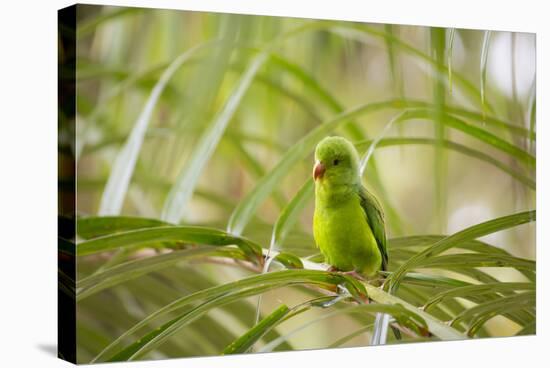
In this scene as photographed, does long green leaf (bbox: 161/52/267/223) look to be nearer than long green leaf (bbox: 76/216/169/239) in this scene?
No

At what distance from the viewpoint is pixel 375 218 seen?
10.4ft

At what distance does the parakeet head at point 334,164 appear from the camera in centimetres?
309

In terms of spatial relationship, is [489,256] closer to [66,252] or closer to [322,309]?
[322,309]

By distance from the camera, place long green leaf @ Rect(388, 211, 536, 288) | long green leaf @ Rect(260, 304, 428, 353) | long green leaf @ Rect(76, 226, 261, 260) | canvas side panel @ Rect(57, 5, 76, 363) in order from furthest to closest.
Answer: long green leaf @ Rect(388, 211, 536, 288) → canvas side panel @ Rect(57, 5, 76, 363) → long green leaf @ Rect(76, 226, 261, 260) → long green leaf @ Rect(260, 304, 428, 353)

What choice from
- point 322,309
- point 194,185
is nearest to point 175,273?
point 194,185

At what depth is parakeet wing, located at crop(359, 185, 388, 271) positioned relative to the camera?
313 centimetres

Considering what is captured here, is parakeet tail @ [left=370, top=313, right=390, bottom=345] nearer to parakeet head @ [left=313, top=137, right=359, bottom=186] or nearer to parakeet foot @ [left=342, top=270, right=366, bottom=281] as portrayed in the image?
parakeet foot @ [left=342, top=270, right=366, bottom=281]

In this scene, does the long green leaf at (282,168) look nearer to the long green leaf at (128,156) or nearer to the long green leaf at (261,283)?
the long green leaf at (261,283)

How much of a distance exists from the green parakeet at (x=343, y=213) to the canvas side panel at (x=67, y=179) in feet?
2.83

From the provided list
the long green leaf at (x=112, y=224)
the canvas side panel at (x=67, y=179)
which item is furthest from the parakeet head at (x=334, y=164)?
the canvas side panel at (x=67, y=179)

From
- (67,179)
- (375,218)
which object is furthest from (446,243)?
(67,179)

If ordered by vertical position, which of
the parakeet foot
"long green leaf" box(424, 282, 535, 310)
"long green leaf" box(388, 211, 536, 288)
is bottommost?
"long green leaf" box(424, 282, 535, 310)

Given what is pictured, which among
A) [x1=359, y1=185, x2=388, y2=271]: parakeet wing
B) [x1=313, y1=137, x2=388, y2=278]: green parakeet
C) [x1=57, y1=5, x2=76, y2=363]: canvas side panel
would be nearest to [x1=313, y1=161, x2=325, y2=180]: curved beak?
[x1=313, y1=137, x2=388, y2=278]: green parakeet

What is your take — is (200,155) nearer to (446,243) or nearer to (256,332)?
(256,332)
